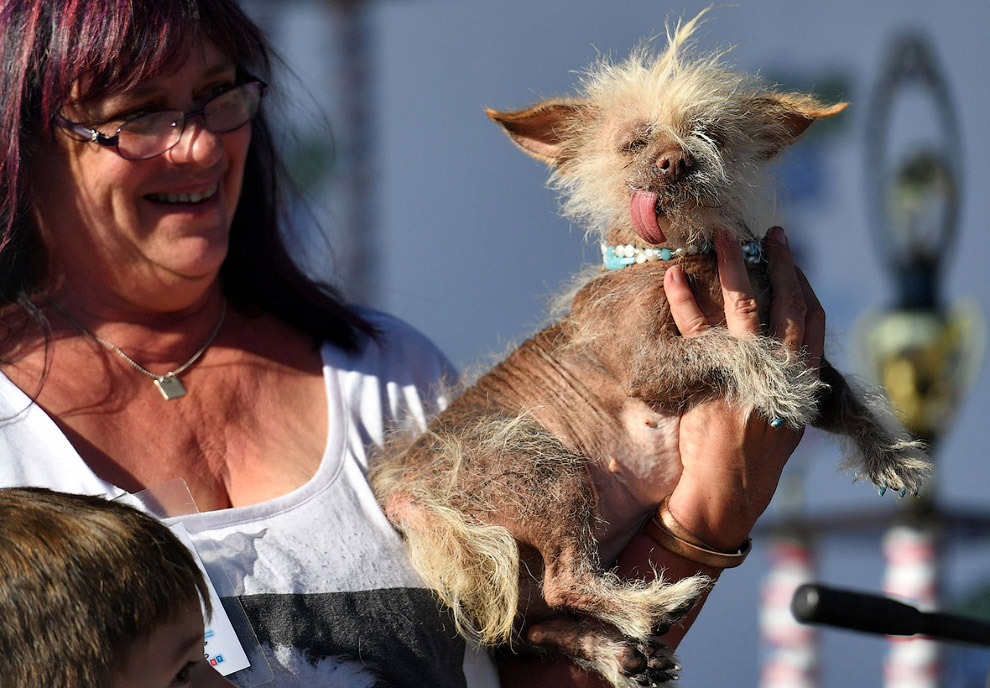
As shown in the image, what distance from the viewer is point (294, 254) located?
88.0 inches

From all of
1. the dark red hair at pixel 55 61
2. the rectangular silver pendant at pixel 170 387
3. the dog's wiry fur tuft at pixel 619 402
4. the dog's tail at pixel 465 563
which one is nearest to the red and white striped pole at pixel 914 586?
the dog's wiry fur tuft at pixel 619 402

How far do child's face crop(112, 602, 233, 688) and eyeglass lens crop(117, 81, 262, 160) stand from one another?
34.9 inches

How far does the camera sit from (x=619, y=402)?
1795 millimetres

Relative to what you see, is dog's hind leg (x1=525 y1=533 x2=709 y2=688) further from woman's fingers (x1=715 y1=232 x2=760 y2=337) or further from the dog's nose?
the dog's nose

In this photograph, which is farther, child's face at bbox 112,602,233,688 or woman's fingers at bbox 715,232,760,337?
woman's fingers at bbox 715,232,760,337

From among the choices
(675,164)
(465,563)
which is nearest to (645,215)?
(675,164)

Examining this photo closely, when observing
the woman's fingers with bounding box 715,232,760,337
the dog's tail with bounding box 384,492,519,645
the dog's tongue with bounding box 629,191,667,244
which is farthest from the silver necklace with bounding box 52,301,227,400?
the woman's fingers with bounding box 715,232,760,337

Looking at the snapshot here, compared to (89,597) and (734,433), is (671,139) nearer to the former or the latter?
(734,433)

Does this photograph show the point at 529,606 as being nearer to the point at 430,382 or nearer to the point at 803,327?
the point at 430,382

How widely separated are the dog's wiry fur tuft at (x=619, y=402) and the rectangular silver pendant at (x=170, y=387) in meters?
0.38

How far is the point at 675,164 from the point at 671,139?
5cm

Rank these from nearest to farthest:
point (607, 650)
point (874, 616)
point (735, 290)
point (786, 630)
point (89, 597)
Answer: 1. point (89, 597)
2. point (874, 616)
3. point (607, 650)
4. point (735, 290)
5. point (786, 630)

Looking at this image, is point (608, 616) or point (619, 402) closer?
point (608, 616)

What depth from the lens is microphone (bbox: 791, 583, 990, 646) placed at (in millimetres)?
1280
